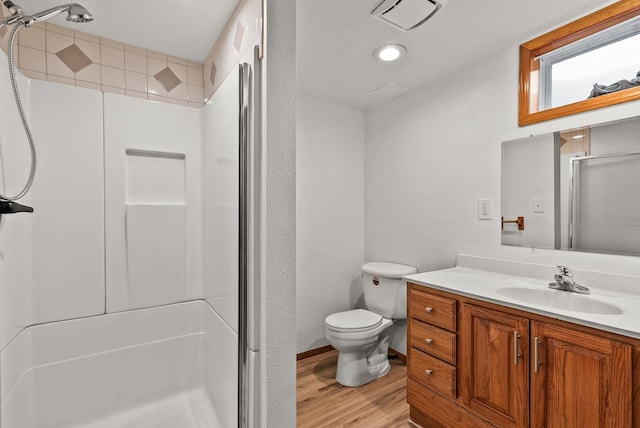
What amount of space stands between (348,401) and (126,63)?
2.54m

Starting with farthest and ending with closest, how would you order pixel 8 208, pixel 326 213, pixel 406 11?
pixel 326 213
pixel 406 11
pixel 8 208

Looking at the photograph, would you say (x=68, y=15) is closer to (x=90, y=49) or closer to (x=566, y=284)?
(x=90, y=49)

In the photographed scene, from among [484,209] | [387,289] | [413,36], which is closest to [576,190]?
[484,209]

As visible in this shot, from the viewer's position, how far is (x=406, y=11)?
154 cm

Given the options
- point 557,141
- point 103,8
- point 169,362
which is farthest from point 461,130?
point 169,362

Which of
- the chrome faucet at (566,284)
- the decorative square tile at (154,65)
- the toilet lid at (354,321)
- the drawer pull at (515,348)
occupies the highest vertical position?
the decorative square tile at (154,65)

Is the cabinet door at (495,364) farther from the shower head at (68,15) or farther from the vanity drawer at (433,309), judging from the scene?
the shower head at (68,15)

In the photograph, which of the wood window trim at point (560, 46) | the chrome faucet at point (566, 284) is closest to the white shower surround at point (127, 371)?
the chrome faucet at point (566, 284)

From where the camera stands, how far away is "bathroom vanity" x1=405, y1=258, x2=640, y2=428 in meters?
1.10

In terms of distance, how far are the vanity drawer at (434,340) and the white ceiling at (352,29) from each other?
5.63 feet

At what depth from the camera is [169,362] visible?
5.78 ft

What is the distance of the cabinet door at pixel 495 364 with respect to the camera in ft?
4.39

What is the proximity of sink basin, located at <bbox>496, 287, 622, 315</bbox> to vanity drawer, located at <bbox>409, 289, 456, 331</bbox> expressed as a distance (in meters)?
0.27

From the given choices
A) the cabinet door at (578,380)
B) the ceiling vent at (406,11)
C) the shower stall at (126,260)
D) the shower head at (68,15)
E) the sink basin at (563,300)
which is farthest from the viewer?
the ceiling vent at (406,11)
